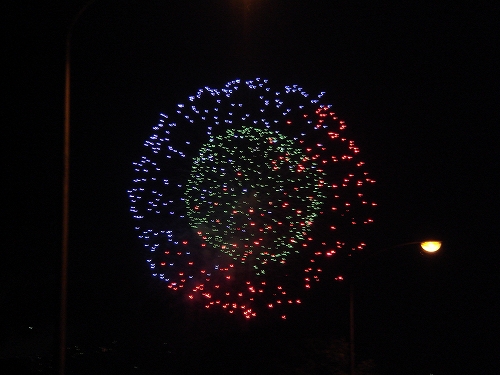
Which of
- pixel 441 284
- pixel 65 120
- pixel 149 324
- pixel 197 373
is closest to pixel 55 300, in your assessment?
pixel 65 120

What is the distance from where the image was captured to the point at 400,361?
21531mm

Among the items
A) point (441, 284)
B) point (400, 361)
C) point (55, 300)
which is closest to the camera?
point (55, 300)

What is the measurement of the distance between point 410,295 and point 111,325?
10973mm

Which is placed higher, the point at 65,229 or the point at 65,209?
the point at 65,209

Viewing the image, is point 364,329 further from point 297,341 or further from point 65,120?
point 65,120

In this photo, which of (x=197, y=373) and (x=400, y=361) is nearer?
(x=197, y=373)

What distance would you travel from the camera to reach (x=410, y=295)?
80.6 ft

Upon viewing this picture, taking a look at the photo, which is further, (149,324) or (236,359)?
(149,324)

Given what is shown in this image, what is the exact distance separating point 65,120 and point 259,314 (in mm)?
14010

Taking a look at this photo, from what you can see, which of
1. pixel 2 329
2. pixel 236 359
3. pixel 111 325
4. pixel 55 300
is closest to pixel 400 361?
pixel 236 359

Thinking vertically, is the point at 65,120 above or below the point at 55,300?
above

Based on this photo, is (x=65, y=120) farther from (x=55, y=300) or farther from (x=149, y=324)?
(x=149, y=324)

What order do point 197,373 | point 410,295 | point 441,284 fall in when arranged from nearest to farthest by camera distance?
point 197,373 < point 410,295 < point 441,284

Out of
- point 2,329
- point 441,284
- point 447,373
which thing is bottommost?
point 447,373
